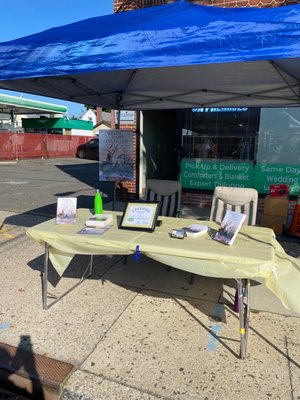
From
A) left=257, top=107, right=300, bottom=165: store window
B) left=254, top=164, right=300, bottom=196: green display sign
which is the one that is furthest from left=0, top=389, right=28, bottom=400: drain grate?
left=257, top=107, right=300, bottom=165: store window

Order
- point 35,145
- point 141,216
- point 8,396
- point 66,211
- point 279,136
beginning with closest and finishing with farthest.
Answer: point 8,396
point 141,216
point 66,211
point 279,136
point 35,145

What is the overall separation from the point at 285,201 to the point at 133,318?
11.8ft

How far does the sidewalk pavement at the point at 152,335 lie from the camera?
228 centimetres

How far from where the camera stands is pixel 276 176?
673 cm

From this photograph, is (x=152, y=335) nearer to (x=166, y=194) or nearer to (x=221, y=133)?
(x=166, y=194)

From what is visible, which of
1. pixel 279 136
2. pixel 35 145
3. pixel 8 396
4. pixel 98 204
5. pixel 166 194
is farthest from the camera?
pixel 35 145

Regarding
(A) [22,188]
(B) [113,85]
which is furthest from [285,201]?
(A) [22,188]

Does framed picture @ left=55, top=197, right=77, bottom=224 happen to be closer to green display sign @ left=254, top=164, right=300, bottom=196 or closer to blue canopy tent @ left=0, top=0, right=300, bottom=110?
blue canopy tent @ left=0, top=0, right=300, bottom=110

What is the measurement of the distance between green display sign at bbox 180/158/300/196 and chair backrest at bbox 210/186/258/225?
9.02 ft

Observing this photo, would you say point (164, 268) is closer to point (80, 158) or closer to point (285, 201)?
point (285, 201)

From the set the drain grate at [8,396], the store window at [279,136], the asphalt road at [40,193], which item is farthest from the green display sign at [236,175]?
the drain grate at [8,396]

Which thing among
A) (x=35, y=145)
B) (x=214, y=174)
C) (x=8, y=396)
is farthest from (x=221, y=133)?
(x=35, y=145)

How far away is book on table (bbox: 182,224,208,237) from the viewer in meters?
2.96

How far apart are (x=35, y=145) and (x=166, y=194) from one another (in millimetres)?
20745
